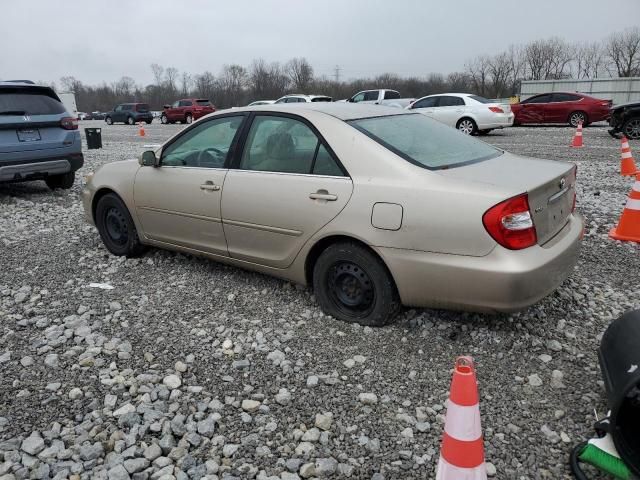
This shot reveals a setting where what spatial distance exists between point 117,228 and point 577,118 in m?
18.7

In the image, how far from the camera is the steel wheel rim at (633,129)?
552 inches

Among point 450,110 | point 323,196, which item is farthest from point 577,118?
point 323,196

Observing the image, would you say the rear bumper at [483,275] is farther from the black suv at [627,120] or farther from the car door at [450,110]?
the car door at [450,110]

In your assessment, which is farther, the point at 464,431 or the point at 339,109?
the point at 339,109

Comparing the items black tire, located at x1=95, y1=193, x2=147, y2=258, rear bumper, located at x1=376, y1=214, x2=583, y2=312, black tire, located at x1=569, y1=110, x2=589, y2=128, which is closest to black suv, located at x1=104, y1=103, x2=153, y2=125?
black tire, located at x1=569, y1=110, x2=589, y2=128

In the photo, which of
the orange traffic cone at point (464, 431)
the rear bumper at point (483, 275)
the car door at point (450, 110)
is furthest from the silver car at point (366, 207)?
the car door at point (450, 110)

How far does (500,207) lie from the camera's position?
291cm

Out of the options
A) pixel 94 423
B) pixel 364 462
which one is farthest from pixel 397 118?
pixel 94 423

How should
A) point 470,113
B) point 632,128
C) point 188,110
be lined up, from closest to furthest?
point 632,128 → point 470,113 → point 188,110

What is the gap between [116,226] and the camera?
5.35 metres

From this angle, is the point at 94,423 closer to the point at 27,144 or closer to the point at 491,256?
the point at 491,256

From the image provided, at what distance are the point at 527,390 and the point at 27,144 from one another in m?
7.58

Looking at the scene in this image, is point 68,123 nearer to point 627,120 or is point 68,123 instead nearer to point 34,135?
point 34,135

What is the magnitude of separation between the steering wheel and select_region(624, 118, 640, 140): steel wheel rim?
13.6 metres
